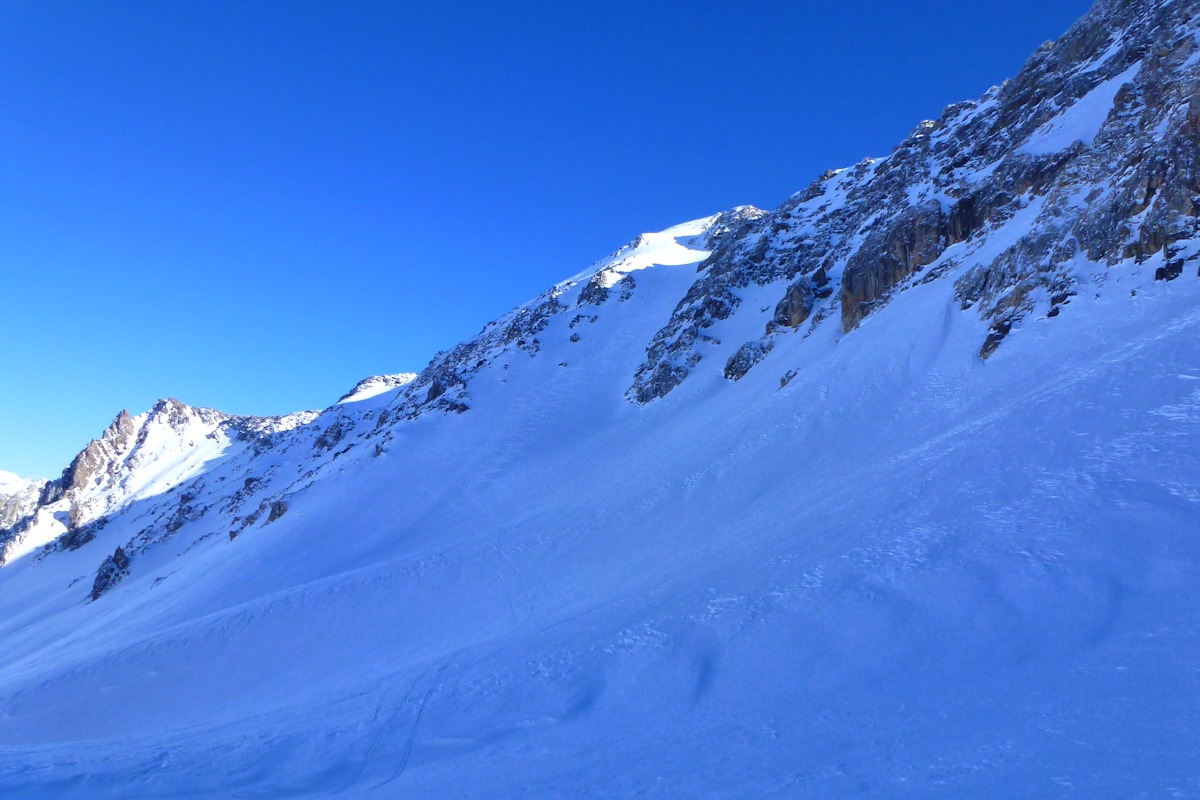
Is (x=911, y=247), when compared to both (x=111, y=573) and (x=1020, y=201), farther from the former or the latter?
(x=111, y=573)

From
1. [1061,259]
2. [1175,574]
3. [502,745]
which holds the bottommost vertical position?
[1175,574]

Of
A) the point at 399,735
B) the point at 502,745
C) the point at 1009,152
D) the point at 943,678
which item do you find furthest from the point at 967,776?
the point at 1009,152

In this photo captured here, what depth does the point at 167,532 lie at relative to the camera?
7812 centimetres

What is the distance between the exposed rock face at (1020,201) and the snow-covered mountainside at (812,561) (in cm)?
24

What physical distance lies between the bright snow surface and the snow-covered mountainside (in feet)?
0.33

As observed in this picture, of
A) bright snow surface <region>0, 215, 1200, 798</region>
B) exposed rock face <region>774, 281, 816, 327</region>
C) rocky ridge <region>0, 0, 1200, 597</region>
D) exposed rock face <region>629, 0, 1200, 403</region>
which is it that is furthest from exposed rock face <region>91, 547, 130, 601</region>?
exposed rock face <region>774, 281, 816, 327</region>

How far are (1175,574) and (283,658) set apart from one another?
26.8 metres

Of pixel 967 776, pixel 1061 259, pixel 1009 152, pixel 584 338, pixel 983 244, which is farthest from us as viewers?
pixel 584 338

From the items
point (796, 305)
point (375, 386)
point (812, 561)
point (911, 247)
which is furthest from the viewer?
point (375, 386)

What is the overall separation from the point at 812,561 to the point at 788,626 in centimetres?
332

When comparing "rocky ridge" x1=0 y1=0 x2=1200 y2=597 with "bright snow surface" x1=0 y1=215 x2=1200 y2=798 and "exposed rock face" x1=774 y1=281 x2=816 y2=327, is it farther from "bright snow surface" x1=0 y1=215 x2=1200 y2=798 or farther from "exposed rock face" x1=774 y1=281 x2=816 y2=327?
"bright snow surface" x1=0 y1=215 x2=1200 y2=798

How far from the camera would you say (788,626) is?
14391mm

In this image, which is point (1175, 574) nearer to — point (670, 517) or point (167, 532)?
point (670, 517)

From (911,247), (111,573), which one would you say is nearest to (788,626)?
(911,247)
